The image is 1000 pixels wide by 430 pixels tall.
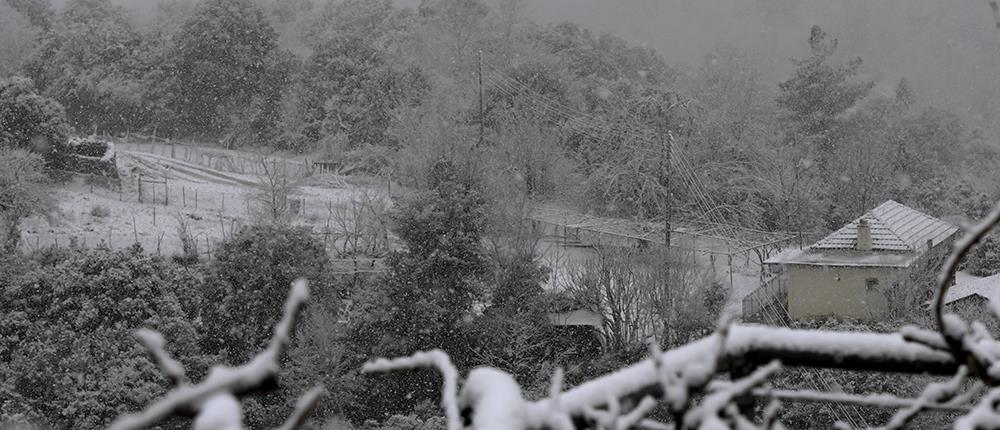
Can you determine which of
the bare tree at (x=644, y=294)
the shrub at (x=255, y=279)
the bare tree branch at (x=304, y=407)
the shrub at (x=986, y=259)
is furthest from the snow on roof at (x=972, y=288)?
the bare tree branch at (x=304, y=407)

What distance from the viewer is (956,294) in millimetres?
16031

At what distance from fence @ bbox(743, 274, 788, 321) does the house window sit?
1468mm

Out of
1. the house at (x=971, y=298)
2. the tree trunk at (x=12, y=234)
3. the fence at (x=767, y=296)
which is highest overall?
the tree trunk at (x=12, y=234)

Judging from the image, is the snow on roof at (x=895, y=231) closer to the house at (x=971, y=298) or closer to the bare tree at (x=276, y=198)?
the house at (x=971, y=298)

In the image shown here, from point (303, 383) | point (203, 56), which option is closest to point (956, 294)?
point (303, 383)

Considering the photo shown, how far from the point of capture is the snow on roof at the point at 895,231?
1683 cm

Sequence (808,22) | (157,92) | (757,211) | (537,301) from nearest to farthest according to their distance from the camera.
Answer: (537,301) → (757,211) → (157,92) → (808,22)

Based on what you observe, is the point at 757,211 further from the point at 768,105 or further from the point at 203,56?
the point at 203,56

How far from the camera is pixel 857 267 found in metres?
16.3

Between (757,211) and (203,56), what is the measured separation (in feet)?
55.2

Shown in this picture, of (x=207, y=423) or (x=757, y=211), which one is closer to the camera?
(x=207, y=423)

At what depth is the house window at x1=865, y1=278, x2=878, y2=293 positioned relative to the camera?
16.2 meters

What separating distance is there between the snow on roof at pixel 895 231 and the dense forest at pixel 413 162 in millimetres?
1130

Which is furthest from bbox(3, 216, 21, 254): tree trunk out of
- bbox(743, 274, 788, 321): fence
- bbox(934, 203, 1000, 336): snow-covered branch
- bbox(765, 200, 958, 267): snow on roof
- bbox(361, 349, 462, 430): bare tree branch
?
bbox(934, 203, 1000, 336): snow-covered branch
